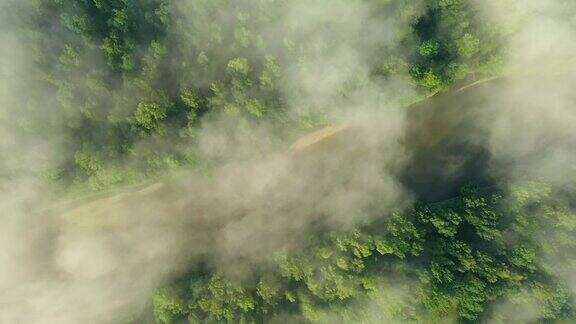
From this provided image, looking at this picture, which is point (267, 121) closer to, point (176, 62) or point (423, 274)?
point (176, 62)

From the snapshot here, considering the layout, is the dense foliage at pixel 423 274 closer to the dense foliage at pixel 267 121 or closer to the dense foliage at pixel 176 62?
the dense foliage at pixel 267 121

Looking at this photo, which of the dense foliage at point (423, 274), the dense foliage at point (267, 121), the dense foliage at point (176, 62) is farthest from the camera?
the dense foliage at point (176, 62)

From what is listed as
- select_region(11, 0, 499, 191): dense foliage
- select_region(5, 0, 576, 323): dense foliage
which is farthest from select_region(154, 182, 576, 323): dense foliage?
select_region(11, 0, 499, 191): dense foliage

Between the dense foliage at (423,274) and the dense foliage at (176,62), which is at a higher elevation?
the dense foliage at (176,62)

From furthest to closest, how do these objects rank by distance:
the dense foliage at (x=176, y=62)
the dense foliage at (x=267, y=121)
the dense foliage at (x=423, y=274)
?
1. the dense foliage at (x=176, y=62)
2. the dense foliage at (x=267, y=121)
3. the dense foliage at (x=423, y=274)

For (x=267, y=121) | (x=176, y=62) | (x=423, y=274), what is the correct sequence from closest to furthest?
1. (x=423, y=274)
2. (x=176, y=62)
3. (x=267, y=121)

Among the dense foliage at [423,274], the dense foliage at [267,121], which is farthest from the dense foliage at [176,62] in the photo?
the dense foliage at [423,274]

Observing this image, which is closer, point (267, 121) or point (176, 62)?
point (176, 62)

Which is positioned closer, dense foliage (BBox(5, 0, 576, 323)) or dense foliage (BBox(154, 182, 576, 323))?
dense foliage (BBox(154, 182, 576, 323))

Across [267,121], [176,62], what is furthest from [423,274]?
[176,62]

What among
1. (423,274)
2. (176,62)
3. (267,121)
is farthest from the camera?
(267,121)

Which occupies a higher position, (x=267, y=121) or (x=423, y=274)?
(x=267, y=121)

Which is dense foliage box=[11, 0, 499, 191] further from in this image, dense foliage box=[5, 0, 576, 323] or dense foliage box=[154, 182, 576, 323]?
dense foliage box=[154, 182, 576, 323]
